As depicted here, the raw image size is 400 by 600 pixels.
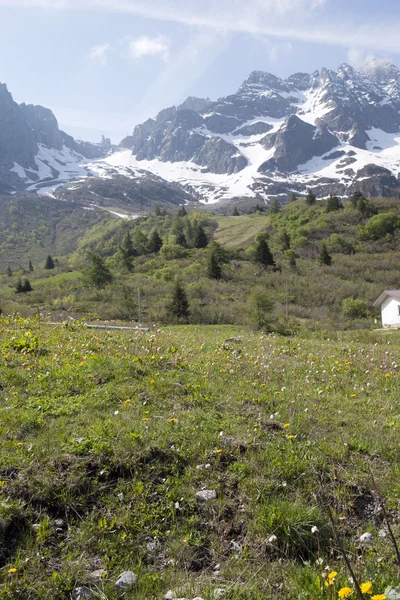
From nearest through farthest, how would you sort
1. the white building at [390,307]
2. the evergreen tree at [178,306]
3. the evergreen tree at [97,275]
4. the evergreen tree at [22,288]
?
the evergreen tree at [178,306] → the white building at [390,307] → the evergreen tree at [97,275] → the evergreen tree at [22,288]

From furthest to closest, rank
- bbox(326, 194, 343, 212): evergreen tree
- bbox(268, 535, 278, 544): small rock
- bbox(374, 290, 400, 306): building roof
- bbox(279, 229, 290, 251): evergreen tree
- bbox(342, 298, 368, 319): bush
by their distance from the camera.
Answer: bbox(326, 194, 343, 212): evergreen tree → bbox(279, 229, 290, 251): evergreen tree → bbox(342, 298, 368, 319): bush → bbox(374, 290, 400, 306): building roof → bbox(268, 535, 278, 544): small rock

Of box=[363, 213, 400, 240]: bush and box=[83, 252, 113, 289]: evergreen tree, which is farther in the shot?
box=[363, 213, 400, 240]: bush

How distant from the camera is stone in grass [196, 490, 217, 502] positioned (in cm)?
346

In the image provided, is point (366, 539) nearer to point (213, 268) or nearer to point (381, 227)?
point (213, 268)

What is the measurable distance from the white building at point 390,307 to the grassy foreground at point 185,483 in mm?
36751

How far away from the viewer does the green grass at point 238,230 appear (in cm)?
7593

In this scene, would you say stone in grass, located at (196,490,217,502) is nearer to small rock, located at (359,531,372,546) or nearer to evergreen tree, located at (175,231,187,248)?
small rock, located at (359,531,372,546)

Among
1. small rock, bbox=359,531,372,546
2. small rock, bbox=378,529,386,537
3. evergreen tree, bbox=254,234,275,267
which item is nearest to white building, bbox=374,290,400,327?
evergreen tree, bbox=254,234,275,267

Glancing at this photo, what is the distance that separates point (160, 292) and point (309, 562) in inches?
1682

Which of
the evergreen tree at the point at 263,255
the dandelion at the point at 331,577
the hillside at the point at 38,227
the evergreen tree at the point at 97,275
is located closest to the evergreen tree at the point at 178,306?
the evergreen tree at the point at 97,275

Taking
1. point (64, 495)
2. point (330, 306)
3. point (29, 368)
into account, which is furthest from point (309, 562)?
point (330, 306)

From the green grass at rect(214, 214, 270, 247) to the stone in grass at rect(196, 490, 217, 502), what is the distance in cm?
6909

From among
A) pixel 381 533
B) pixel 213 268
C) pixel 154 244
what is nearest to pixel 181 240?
pixel 154 244

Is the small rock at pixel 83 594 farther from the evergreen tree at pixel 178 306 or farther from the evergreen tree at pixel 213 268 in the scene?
the evergreen tree at pixel 213 268
